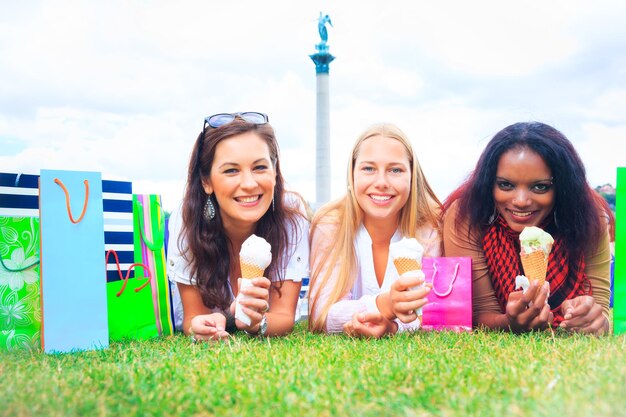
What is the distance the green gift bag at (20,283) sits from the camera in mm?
4129

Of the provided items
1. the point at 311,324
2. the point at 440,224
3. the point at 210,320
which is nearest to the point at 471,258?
the point at 440,224

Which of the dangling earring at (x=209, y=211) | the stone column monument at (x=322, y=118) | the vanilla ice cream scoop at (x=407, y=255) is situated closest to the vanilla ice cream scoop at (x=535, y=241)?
the vanilla ice cream scoop at (x=407, y=255)

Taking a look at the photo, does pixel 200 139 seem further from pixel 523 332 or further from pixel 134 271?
pixel 523 332

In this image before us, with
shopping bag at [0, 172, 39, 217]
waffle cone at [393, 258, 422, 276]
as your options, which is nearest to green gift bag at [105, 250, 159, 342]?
shopping bag at [0, 172, 39, 217]

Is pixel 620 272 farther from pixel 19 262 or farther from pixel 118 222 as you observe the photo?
pixel 19 262

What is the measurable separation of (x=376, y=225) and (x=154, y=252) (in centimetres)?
169

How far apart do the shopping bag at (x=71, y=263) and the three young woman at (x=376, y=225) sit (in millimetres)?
568

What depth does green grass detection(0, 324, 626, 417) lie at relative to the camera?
2314 millimetres

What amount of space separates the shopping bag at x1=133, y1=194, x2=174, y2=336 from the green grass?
0.99 meters

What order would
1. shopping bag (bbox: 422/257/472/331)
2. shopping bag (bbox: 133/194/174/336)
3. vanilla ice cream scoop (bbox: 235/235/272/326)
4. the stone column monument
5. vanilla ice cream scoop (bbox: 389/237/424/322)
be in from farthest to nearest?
the stone column monument < shopping bag (bbox: 133/194/174/336) < shopping bag (bbox: 422/257/472/331) < vanilla ice cream scoop (bbox: 235/235/272/326) < vanilla ice cream scoop (bbox: 389/237/424/322)

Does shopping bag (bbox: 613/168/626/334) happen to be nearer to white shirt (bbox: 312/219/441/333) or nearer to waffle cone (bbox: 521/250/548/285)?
waffle cone (bbox: 521/250/548/285)

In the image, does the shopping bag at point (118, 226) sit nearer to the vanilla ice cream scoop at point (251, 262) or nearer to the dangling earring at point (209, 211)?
the dangling earring at point (209, 211)

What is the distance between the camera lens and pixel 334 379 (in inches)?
107

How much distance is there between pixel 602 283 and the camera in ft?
14.3
